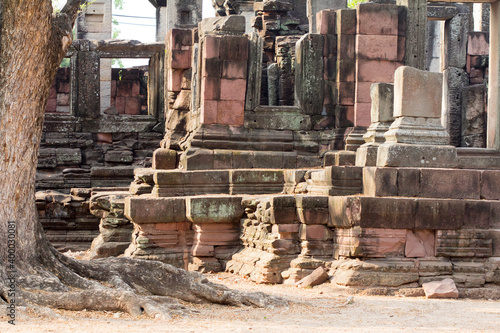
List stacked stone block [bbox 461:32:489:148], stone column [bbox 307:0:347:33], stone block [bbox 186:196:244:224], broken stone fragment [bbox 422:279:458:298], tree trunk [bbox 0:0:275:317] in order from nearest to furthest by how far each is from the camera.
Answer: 1. tree trunk [bbox 0:0:275:317]
2. broken stone fragment [bbox 422:279:458:298]
3. stone block [bbox 186:196:244:224]
4. stone column [bbox 307:0:347:33]
5. stacked stone block [bbox 461:32:489:148]

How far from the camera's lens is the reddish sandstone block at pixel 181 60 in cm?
1388

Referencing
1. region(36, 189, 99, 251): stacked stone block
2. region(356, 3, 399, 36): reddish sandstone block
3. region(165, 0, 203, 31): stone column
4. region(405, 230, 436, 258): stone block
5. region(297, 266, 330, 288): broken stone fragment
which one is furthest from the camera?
region(165, 0, 203, 31): stone column

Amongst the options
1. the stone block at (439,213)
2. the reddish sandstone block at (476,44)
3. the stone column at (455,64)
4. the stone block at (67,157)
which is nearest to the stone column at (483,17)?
the reddish sandstone block at (476,44)

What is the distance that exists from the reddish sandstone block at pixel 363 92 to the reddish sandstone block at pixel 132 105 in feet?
37.2

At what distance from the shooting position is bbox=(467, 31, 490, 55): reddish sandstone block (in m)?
19.8

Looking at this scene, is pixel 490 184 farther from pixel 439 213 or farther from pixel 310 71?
pixel 310 71

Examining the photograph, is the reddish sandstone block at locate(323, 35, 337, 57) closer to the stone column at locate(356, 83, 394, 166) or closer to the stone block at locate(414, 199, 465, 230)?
the stone column at locate(356, 83, 394, 166)

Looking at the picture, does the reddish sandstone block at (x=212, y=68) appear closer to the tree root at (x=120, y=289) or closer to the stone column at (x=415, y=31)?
the stone column at (x=415, y=31)

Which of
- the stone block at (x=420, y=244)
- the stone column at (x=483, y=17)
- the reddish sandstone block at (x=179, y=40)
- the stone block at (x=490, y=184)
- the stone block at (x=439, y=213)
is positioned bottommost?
the stone block at (x=420, y=244)

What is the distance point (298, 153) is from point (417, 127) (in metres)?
3.55

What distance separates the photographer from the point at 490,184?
9180mm

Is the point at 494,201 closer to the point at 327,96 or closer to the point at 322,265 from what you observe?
the point at 322,265

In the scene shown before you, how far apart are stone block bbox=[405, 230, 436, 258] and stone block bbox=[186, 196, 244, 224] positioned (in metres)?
2.70

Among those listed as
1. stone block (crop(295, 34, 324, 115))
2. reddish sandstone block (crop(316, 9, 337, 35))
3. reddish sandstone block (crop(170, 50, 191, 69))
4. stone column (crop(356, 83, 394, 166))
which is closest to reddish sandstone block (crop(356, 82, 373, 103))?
stone block (crop(295, 34, 324, 115))
